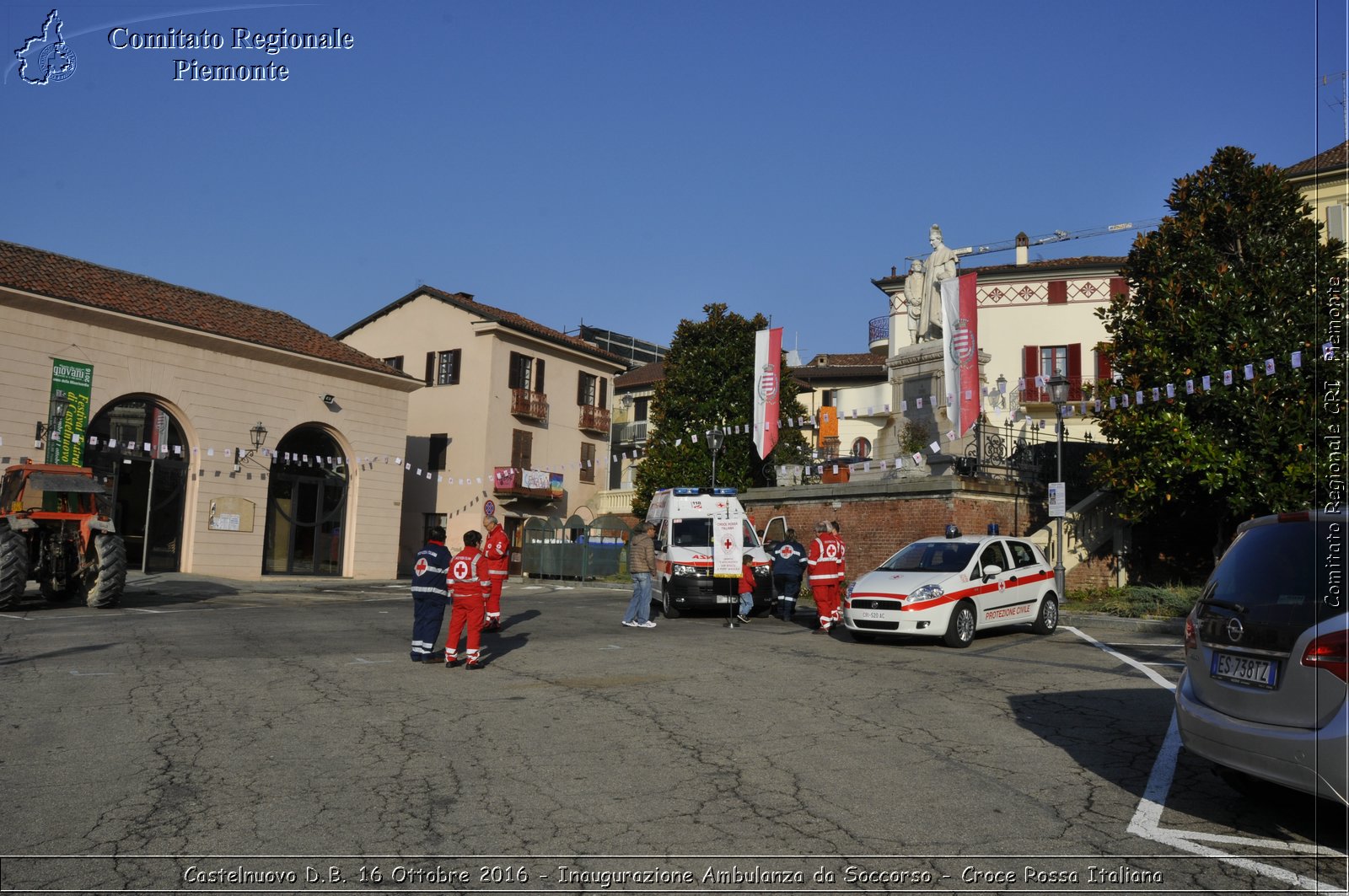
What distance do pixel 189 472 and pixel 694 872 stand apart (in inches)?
1123

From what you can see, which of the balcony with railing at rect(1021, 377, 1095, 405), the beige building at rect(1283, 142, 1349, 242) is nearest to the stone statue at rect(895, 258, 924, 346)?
the beige building at rect(1283, 142, 1349, 242)

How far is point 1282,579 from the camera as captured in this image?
520cm

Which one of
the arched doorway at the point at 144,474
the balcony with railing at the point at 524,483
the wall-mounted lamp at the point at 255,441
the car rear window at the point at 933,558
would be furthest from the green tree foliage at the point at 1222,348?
the balcony with railing at the point at 524,483

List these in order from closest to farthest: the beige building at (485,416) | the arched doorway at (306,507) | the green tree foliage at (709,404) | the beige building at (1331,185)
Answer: the beige building at (1331,185)
the arched doorway at (306,507)
the green tree foliage at (709,404)
the beige building at (485,416)

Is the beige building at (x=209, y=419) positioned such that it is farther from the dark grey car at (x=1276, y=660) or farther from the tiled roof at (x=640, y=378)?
the dark grey car at (x=1276, y=660)

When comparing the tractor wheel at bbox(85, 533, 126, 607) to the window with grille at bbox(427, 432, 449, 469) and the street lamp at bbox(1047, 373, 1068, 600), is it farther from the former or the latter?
the window with grille at bbox(427, 432, 449, 469)

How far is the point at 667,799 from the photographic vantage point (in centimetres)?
581

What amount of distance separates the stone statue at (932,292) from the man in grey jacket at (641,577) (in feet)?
42.8

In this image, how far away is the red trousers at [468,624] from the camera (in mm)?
10828

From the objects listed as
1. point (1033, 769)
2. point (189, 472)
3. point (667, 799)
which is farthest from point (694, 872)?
point (189, 472)

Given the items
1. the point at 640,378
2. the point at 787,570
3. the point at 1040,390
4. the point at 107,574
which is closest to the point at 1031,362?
the point at 1040,390

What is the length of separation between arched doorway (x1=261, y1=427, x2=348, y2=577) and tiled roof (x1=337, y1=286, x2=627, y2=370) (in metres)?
11.0

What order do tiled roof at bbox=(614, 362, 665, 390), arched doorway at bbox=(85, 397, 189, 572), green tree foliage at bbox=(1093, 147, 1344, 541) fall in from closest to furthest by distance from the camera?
green tree foliage at bbox=(1093, 147, 1344, 541) < arched doorway at bbox=(85, 397, 189, 572) < tiled roof at bbox=(614, 362, 665, 390)

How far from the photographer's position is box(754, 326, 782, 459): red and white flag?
28191mm
